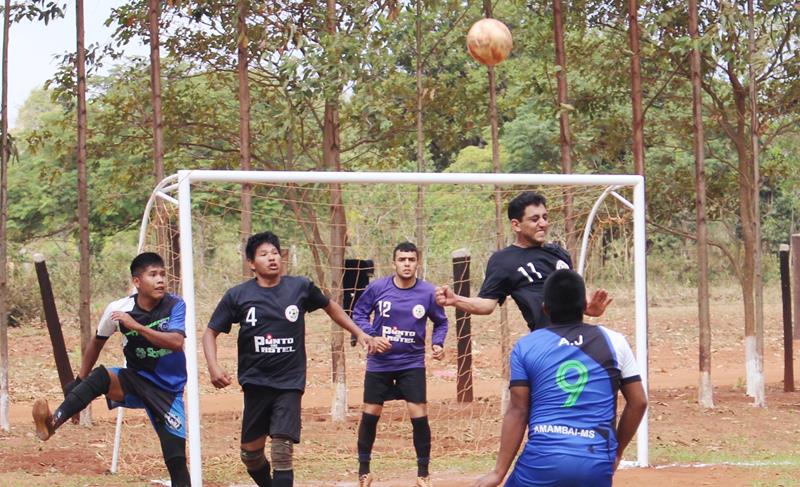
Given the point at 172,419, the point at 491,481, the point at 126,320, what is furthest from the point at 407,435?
the point at 491,481

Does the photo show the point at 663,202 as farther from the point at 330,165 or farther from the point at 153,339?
the point at 153,339

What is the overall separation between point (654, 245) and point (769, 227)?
380 centimetres

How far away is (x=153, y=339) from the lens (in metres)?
7.99

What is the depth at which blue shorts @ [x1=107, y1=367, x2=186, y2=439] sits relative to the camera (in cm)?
834

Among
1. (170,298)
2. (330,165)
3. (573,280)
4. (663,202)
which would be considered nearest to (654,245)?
(663,202)

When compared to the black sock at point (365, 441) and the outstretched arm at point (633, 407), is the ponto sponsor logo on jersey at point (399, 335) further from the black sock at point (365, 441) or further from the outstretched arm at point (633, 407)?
the outstretched arm at point (633, 407)

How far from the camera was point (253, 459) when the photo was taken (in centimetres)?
792

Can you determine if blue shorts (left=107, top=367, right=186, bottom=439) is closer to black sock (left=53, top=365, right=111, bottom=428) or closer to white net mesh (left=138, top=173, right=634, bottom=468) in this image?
black sock (left=53, top=365, right=111, bottom=428)

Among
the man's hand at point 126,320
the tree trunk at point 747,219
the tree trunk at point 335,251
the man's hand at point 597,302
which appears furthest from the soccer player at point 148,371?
the tree trunk at point 747,219

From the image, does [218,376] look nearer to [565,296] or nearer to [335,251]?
[565,296]

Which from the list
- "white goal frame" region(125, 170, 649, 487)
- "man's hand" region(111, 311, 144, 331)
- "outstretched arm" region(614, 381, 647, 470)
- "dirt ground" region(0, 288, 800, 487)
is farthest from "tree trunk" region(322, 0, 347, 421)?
"outstretched arm" region(614, 381, 647, 470)

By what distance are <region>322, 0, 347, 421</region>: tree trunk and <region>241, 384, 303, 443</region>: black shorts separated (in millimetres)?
4562

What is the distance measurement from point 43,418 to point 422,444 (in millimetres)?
2835

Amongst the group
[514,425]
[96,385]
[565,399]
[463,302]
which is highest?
[463,302]
